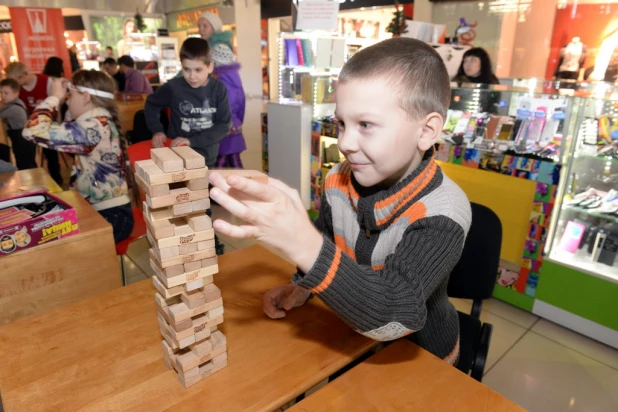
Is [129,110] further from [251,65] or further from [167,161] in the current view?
[167,161]

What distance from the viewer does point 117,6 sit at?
33.2 ft

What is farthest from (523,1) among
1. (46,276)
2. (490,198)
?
(46,276)

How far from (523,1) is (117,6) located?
889cm

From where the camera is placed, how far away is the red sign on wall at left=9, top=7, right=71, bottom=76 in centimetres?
696

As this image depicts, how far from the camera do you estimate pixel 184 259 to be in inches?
36.6

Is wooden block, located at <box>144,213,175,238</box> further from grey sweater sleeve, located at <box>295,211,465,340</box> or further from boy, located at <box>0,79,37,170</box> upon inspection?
boy, located at <box>0,79,37,170</box>

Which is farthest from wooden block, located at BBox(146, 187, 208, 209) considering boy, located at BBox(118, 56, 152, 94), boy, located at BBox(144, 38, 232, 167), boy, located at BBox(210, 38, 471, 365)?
boy, located at BBox(118, 56, 152, 94)

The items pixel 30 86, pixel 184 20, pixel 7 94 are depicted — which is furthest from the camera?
pixel 184 20

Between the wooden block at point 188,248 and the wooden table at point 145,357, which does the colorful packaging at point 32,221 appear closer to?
the wooden table at point 145,357

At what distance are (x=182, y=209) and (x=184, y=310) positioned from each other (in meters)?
0.24

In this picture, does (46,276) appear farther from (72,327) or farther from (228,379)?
(228,379)

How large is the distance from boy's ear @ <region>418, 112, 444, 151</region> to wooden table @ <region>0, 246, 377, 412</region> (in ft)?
1.80

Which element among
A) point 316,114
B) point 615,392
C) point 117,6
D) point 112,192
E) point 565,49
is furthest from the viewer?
point 117,6

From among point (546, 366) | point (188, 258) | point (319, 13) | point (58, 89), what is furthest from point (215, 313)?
point (319, 13)
